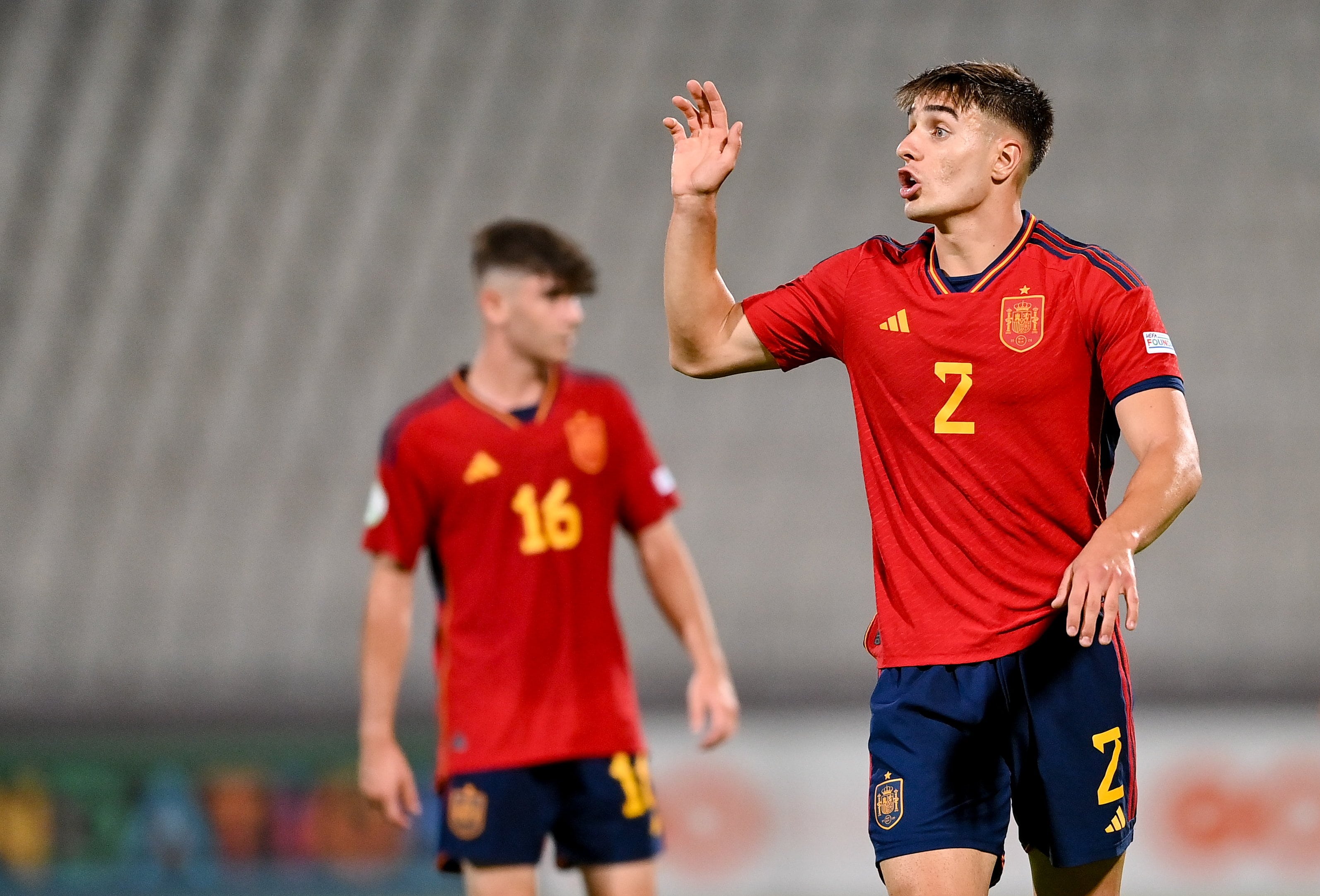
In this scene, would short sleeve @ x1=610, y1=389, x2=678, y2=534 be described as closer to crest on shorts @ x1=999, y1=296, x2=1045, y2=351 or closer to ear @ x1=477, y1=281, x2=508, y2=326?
ear @ x1=477, y1=281, x2=508, y2=326

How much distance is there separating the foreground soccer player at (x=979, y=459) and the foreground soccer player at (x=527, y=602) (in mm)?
1387

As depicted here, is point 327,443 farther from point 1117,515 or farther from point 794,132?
point 1117,515

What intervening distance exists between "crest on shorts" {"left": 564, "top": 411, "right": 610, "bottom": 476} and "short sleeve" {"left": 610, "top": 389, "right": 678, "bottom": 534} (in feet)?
0.14

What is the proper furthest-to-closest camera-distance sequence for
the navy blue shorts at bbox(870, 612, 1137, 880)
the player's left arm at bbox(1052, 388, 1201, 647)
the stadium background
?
the stadium background
the navy blue shorts at bbox(870, 612, 1137, 880)
the player's left arm at bbox(1052, 388, 1201, 647)

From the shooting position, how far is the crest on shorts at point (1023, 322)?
3.18 metres

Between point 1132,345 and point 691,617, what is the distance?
6.65ft

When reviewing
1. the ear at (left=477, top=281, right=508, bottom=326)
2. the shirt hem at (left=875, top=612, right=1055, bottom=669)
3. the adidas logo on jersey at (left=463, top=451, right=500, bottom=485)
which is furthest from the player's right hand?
the shirt hem at (left=875, top=612, right=1055, bottom=669)

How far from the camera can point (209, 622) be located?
28.9 ft

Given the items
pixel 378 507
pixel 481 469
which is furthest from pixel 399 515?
pixel 481 469

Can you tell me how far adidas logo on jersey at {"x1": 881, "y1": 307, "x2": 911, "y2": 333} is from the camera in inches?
129

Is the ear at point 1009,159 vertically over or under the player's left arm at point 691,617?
over

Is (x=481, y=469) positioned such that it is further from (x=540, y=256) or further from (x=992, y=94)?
(x=992, y=94)

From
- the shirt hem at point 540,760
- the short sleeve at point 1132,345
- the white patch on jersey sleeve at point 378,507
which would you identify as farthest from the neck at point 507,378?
the short sleeve at point 1132,345

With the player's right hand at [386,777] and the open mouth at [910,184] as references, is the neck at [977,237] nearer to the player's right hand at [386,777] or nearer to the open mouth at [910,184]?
the open mouth at [910,184]
